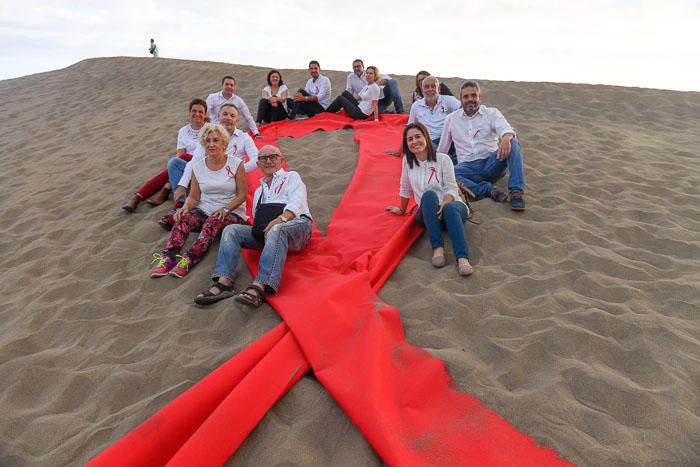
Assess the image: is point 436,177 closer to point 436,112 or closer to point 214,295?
point 214,295

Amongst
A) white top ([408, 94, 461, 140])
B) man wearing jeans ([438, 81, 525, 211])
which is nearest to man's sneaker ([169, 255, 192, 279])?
man wearing jeans ([438, 81, 525, 211])

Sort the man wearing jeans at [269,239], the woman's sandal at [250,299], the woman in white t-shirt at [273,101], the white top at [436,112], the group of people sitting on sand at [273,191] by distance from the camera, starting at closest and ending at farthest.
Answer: the woman's sandal at [250,299] → the man wearing jeans at [269,239] → the group of people sitting on sand at [273,191] → the white top at [436,112] → the woman in white t-shirt at [273,101]

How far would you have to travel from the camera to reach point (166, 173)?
14.6 feet

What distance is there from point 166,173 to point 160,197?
0.29 metres

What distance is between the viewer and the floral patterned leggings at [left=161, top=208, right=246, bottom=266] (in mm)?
3273

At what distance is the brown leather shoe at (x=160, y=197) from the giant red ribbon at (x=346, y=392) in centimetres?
213

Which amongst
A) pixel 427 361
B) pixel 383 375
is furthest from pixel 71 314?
pixel 427 361

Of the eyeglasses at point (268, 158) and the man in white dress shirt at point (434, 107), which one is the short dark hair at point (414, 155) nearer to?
the eyeglasses at point (268, 158)

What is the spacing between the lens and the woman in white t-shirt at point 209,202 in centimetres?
330

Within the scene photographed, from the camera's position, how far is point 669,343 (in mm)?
2105

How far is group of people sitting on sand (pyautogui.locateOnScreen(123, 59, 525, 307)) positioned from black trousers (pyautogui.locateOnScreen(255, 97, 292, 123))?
2.66m

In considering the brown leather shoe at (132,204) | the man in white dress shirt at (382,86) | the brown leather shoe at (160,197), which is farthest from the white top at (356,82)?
the brown leather shoe at (132,204)

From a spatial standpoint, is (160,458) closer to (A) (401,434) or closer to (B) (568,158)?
(A) (401,434)

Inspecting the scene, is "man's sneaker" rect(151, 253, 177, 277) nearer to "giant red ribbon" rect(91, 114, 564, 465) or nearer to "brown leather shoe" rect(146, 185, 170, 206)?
"giant red ribbon" rect(91, 114, 564, 465)
